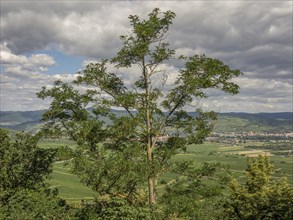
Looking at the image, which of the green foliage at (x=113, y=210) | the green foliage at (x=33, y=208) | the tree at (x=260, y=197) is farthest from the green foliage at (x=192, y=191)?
the tree at (x=260, y=197)

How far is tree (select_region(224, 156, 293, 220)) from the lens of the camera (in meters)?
38.9

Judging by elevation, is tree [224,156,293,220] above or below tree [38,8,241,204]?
below

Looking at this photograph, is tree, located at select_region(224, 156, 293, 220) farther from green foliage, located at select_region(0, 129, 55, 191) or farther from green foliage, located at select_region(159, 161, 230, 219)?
green foliage, located at select_region(0, 129, 55, 191)

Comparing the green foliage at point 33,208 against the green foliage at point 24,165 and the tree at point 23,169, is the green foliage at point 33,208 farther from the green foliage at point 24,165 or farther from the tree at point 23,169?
the green foliage at point 24,165

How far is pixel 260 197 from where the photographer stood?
4003cm

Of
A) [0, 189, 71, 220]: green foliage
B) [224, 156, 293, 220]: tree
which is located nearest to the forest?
[0, 189, 71, 220]: green foliage

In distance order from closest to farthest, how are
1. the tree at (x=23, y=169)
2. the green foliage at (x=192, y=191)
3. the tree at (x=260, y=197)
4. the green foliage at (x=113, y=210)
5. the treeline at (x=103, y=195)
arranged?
the green foliage at (x=113, y=210), the treeline at (x=103, y=195), the green foliage at (x=192, y=191), the tree at (x=23, y=169), the tree at (x=260, y=197)

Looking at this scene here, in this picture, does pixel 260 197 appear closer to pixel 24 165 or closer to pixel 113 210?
pixel 113 210

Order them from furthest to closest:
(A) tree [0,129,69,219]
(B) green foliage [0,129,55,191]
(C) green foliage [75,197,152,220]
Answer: (B) green foliage [0,129,55,191] → (A) tree [0,129,69,219] → (C) green foliage [75,197,152,220]

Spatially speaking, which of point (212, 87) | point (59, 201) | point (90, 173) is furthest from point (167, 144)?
point (59, 201)

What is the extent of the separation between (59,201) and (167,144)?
9.92 m

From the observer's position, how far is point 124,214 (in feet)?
78.8

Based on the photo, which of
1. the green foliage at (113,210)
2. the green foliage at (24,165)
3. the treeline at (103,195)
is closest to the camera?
the green foliage at (113,210)

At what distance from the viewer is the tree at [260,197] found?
3888cm
